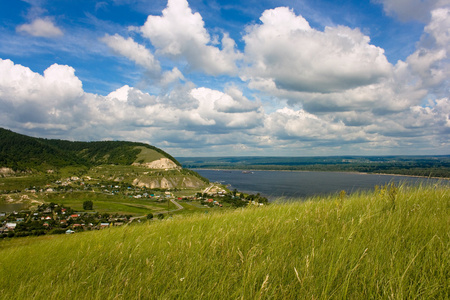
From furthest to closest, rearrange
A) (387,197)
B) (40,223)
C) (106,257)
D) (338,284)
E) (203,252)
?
1. (40,223)
2. (387,197)
3. (106,257)
4. (203,252)
5. (338,284)

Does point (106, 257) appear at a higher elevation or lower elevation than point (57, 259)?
higher

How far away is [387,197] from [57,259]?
7306mm

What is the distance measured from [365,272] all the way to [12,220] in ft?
312

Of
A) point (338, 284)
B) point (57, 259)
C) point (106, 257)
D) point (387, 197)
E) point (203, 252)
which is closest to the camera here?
point (338, 284)

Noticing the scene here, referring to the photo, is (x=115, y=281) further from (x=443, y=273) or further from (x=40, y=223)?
(x=40, y=223)

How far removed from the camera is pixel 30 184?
150m

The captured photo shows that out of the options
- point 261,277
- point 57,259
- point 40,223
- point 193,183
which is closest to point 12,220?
point 40,223

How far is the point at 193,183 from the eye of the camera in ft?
600

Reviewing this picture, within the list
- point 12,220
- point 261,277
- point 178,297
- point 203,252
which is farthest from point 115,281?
point 12,220

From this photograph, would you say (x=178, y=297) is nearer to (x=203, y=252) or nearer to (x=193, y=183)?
(x=203, y=252)

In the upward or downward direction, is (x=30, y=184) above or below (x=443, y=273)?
below

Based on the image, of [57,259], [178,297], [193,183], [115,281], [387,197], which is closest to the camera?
[178,297]

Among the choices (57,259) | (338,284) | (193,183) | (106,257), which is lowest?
(193,183)

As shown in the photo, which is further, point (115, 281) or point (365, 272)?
point (115, 281)
